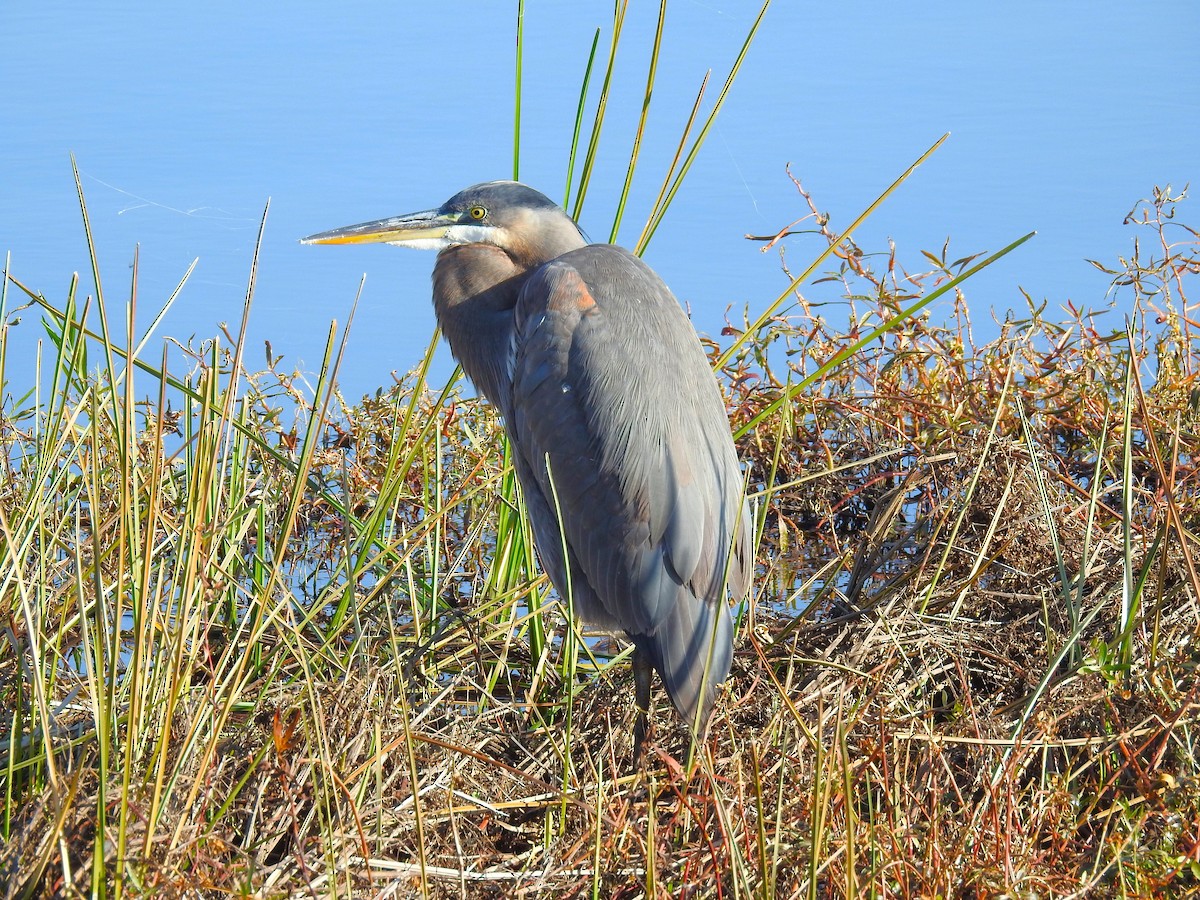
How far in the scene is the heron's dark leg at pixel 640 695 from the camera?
2301 mm

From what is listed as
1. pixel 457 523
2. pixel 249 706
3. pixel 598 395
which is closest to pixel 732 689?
pixel 598 395

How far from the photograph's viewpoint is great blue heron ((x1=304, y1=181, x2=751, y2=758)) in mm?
2338

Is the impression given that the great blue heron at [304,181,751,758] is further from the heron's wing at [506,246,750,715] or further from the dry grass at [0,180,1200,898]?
the dry grass at [0,180,1200,898]

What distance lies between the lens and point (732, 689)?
8.14 ft

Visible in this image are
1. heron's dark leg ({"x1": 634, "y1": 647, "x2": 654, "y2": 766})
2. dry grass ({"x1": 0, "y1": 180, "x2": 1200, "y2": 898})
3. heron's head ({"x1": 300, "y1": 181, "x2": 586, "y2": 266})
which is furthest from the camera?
heron's head ({"x1": 300, "y1": 181, "x2": 586, "y2": 266})

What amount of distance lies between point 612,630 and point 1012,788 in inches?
34.9

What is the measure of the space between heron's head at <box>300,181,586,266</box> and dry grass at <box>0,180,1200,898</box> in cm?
45

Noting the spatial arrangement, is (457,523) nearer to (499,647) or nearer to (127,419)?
(499,647)

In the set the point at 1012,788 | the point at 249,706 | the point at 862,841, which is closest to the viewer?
the point at 862,841

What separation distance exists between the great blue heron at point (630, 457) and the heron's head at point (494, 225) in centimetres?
15

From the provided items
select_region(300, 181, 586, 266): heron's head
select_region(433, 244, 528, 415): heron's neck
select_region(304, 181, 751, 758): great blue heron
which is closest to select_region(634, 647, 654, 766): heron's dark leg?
select_region(304, 181, 751, 758): great blue heron

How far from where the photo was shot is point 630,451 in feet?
7.73

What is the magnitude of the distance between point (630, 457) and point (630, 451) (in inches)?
0.4

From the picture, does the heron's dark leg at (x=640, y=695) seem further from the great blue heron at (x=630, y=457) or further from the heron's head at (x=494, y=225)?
the heron's head at (x=494, y=225)
